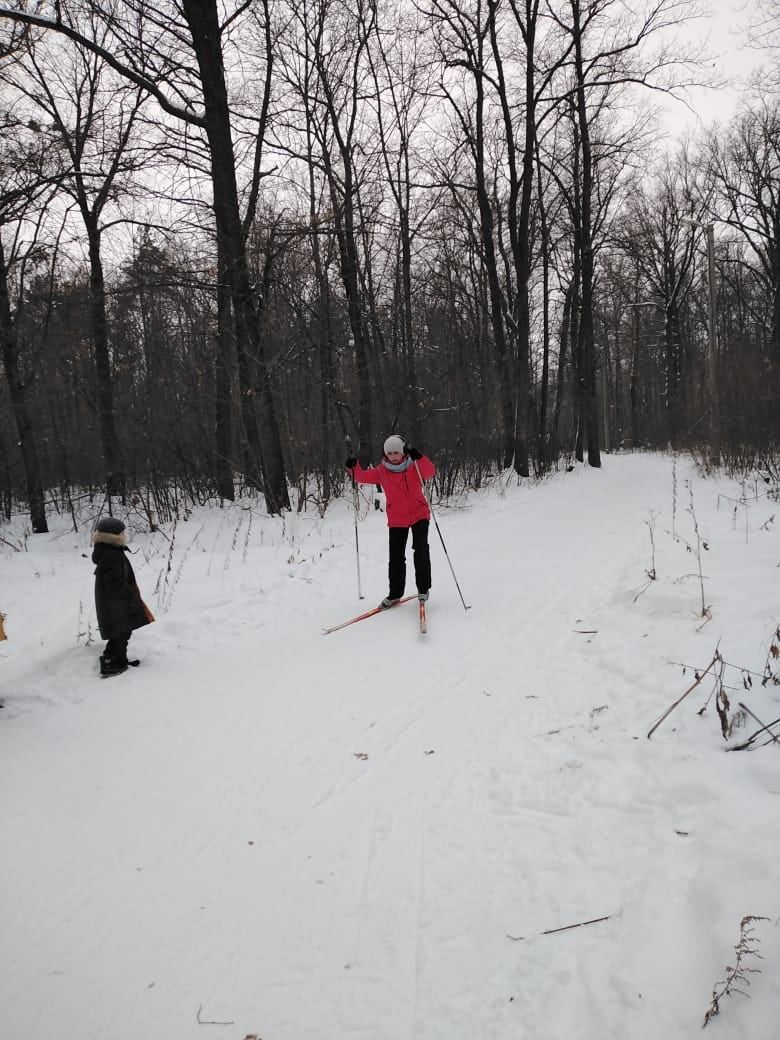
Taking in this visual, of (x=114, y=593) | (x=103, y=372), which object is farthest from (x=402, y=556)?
(x=103, y=372)

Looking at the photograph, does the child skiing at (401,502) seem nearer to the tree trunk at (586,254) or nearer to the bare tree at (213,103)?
the bare tree at (213,103)

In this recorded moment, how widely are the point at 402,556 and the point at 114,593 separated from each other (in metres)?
3.15

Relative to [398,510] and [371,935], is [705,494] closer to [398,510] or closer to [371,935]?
[398,510]

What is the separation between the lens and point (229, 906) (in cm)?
256

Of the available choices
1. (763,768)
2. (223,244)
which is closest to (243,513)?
(223,244)

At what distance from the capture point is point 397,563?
677cm

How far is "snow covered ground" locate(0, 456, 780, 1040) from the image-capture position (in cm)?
205

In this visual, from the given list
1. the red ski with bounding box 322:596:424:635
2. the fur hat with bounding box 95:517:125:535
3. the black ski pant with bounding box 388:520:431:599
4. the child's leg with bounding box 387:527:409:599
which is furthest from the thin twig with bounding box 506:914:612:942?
the fur hat with bounding box 95:517:125:535

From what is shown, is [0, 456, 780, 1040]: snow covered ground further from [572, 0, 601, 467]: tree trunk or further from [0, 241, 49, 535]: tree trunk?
[572, 0, 601, 467]: tree trunk

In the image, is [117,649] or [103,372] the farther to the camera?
[103,372]

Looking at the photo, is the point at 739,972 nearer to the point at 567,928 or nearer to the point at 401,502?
the point at 567,928

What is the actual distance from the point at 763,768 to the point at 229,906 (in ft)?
8.67

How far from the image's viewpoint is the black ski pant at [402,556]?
6.65 metres

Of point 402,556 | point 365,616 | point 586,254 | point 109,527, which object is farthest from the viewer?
point 586,254
